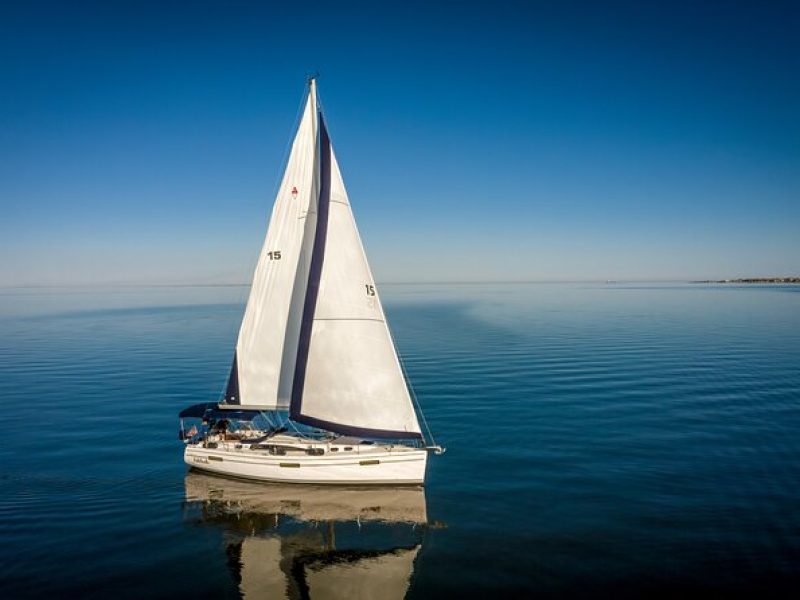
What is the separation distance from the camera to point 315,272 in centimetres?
2828

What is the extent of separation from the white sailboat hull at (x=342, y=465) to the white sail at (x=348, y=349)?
1.08m

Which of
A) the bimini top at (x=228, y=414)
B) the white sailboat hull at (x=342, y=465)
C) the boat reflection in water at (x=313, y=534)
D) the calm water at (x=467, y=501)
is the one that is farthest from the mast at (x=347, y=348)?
the bimini top at (x=228, y=414)

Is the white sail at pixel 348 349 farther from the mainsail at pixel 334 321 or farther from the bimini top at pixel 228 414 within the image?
the bimini top at pixel 228 414

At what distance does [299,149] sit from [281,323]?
31.4 feet

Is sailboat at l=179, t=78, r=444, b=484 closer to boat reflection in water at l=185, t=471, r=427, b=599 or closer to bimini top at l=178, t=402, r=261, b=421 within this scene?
boat reflection in water at l=185, t=471, r=427, b=599

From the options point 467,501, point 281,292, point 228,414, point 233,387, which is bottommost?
point 467,501

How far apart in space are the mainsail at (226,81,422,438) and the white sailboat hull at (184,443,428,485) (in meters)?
1.08

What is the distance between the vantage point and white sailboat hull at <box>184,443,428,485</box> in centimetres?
2850

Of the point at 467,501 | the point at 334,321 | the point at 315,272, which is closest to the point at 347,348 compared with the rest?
the point at 334,321

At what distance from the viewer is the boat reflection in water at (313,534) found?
824 inches

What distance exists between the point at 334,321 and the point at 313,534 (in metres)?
10.4

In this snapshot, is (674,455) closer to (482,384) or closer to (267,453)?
(482,384)

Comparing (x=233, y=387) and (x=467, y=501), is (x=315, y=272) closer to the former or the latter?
(x=233, y=387)

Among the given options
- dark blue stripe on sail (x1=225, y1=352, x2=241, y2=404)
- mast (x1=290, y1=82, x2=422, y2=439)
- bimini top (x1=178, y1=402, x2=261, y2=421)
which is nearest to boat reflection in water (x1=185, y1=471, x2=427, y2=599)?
bimini top (x1=178, y1=402, x2=261, y2=421)
